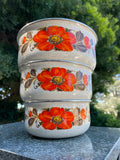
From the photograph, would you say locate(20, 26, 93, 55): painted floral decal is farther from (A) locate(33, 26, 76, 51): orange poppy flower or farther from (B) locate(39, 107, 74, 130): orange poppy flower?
(B) locate(39, 107, 74, 130): orange poppy flower

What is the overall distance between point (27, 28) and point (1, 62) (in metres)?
0.55

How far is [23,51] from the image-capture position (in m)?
0.62

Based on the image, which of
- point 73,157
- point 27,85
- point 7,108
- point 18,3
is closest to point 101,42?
point 18,3

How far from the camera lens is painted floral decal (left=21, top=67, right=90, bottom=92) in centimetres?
55

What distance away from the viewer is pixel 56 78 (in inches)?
22.0

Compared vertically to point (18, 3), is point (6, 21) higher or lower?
lower

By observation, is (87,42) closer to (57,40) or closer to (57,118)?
(57,40)

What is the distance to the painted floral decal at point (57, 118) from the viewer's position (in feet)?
1.80

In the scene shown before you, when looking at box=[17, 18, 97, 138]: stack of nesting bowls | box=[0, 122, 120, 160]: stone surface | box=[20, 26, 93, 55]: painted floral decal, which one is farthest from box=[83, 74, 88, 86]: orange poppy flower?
box=[0, 122, 120, 160]: stone surface

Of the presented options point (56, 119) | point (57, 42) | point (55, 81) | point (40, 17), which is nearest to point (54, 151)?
point (56, 119)

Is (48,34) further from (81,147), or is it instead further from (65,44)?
(81,147)

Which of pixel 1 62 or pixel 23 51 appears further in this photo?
pixel 1 62

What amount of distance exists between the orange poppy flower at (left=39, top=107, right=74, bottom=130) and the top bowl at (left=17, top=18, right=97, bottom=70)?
0.73 feet

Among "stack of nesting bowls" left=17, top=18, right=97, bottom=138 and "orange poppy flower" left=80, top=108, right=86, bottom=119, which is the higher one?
"stack of nesting bowls" left=17, top=18, right=97, bottom=138
